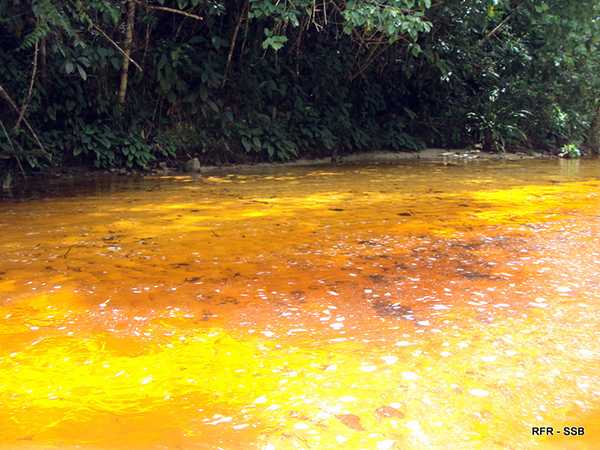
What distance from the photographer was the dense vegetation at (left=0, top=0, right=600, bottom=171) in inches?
318

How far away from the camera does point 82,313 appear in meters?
2.59

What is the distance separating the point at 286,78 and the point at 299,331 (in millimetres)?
9735

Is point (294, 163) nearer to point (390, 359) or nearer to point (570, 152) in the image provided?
point (570, 152)

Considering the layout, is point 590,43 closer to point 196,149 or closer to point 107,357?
point 196,149

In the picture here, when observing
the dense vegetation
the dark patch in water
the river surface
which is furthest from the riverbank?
the dark patch in water

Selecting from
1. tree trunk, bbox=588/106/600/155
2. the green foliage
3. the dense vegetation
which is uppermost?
the dense vegetation

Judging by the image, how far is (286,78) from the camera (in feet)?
37.9

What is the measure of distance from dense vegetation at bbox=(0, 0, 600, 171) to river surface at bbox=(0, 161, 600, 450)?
310 centimetres

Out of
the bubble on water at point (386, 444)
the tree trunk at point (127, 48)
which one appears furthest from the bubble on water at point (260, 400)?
the tree trunk at point (127, 48)

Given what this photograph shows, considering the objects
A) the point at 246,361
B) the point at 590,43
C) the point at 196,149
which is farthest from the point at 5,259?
the point at 590,43

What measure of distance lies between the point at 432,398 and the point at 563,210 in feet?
13.1

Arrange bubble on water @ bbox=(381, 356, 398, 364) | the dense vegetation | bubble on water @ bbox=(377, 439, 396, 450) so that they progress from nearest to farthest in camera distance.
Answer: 1. bubble on water @ bbox=(377, 439, 396, 450)
2. bubble on water @ bbox=(381, 356, 398, 364)
3. the dense vegetation

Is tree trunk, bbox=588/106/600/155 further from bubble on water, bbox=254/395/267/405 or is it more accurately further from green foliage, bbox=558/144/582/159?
bubble on water, bbox=254/395/267/405

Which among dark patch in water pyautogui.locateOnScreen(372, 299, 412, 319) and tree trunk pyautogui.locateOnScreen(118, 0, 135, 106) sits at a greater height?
tree trunk pyautogui.locateOnScreen(118, 0, 135, 106)
